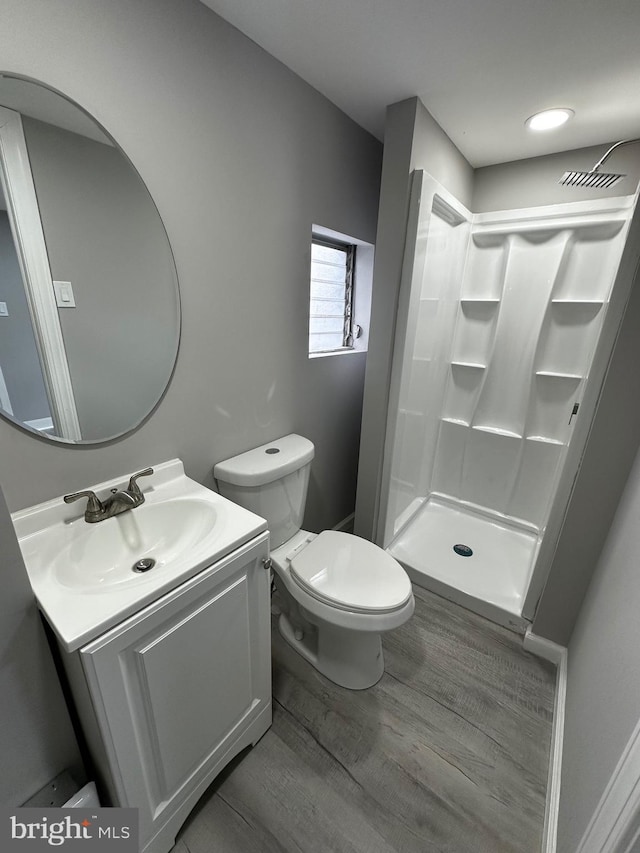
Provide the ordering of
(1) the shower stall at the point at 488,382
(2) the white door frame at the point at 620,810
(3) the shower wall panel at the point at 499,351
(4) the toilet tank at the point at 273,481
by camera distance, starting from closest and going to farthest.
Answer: (2) the white door frame at the point at 620,810, (4) the toilet tank at the point at 273,481, (1) the shower stall at the point at 488,382, (3) the shower wall panel at the point at 499,351

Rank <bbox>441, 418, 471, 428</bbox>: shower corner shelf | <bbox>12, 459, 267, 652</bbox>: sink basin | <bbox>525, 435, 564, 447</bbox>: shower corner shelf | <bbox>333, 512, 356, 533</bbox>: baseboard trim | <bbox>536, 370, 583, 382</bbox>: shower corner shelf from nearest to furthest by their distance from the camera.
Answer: <bbox>12, 459, 267, 652</bbox>: sink basin → <bbox>536, 370, 583, 382</bbox>: shower corner shelf → <bbox>525, 435, 564, 447</bbox>: shower corner shelf → <bbox>333, 512, 356, 533</bbox>: baseboard trim → <bbox>441, 418, 471, 428</bbox>: shower corner shelf

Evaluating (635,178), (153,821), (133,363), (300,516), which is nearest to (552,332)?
(635,178)

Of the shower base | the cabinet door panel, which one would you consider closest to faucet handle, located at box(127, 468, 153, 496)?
the cabinet door panel

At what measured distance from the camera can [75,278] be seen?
0.91 metres

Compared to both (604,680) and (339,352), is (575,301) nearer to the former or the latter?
(339,352)

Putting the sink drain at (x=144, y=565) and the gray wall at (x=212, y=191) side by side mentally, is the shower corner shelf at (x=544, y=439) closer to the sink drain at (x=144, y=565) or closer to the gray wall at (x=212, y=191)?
the gray wall at (x=212, y=191)

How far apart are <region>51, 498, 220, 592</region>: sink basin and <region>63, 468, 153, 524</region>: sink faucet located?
0.06 ft

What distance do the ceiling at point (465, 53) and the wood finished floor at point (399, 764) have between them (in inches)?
86.7

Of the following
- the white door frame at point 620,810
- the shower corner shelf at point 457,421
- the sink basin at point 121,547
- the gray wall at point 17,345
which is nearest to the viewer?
the white door frame at point 620,810

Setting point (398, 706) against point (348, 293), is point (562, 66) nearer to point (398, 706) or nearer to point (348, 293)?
point (348, 293)

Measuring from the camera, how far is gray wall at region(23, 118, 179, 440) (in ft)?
2.82

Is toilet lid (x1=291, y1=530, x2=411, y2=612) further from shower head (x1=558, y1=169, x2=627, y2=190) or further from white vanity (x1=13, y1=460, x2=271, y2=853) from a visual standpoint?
shower head (x1=558, y1=169, x2=627, y2=190)

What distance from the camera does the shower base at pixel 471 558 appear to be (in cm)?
175

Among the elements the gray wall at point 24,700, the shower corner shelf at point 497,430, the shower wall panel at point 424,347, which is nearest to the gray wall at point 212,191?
the gray wall at point 24,700
